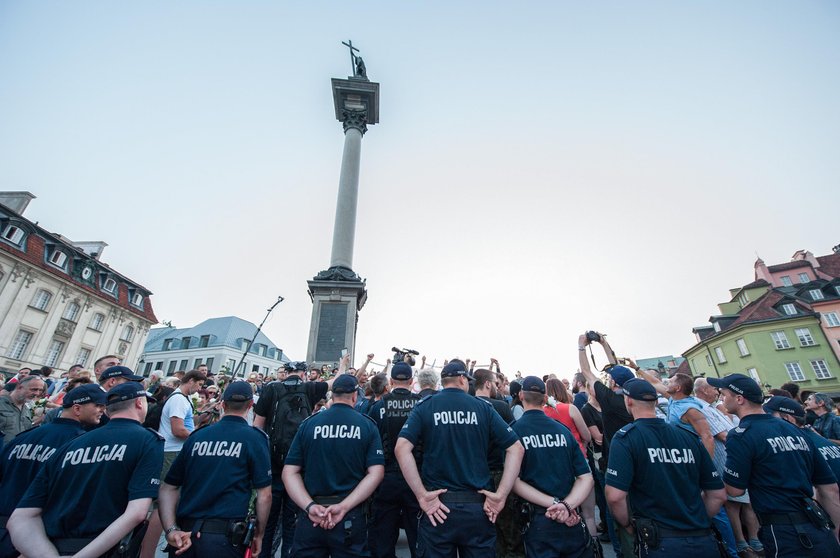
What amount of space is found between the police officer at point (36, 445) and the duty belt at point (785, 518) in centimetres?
630

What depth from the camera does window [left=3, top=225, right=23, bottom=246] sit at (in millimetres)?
26983

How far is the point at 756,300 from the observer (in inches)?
1540

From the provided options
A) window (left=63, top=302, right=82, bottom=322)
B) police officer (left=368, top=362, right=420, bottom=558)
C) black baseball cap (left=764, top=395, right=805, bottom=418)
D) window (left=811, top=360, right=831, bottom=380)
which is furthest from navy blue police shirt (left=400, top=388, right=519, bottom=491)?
window (left=811, top=360, right=831, bottom=380)

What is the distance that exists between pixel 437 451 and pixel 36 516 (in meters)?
3.11

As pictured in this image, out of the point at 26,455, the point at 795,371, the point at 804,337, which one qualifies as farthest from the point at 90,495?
the point at 804,337

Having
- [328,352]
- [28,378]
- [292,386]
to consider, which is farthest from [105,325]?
[292,386]

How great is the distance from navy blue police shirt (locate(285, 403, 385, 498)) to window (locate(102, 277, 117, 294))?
42.8 metres

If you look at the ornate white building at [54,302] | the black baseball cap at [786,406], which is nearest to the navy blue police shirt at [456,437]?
the black baseball cap at [786,406]

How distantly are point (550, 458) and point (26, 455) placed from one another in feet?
15.7

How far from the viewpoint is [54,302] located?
30.3 m

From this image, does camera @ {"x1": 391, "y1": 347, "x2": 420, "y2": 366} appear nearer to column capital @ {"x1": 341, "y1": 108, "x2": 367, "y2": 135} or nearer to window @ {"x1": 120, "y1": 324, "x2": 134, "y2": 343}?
column capital @ {"x1": 341, "y1": 108, "x2": 367, "y2": 135}

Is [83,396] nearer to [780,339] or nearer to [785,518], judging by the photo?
[785,518]

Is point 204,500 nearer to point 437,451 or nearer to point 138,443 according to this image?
point 138,443

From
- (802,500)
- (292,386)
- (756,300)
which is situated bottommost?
(802,500)
